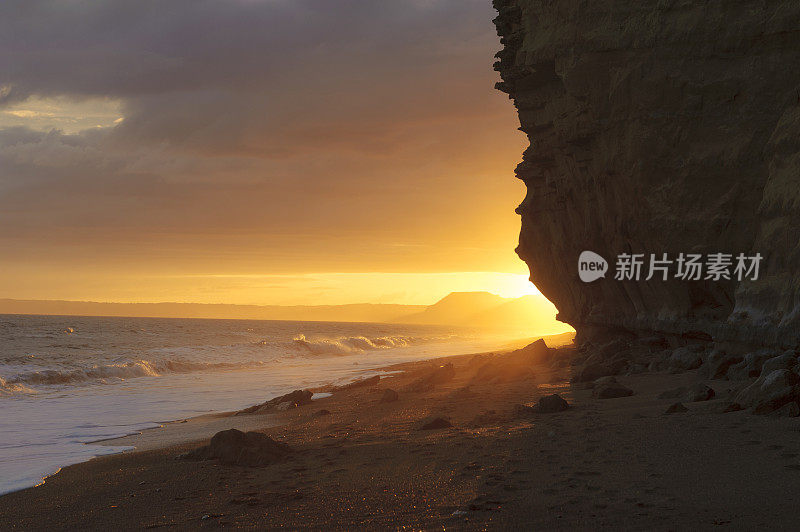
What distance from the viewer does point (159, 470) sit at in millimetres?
7988

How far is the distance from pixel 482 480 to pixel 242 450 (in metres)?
3.45

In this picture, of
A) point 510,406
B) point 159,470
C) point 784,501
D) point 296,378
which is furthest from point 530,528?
point 296,378

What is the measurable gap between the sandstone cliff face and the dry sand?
17.4 feet

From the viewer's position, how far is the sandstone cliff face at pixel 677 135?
42.9 ft

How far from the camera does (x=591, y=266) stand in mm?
21844

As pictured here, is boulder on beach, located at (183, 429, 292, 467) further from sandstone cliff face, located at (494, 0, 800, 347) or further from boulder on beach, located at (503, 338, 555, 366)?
boulder on beach, located at (503, 338, 555, 366)

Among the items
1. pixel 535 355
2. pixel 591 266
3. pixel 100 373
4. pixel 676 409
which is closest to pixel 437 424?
pixel 676 409

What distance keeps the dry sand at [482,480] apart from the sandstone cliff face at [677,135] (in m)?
5.32

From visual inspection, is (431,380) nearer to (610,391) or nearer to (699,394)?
(610,391)

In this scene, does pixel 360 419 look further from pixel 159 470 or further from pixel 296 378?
pixel 296 378

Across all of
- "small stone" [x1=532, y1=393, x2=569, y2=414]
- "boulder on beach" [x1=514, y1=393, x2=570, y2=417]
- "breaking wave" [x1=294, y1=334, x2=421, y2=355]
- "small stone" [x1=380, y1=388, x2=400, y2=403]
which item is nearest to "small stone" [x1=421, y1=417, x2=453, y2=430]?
"boulder on beach" [x1=514, y1=393, x2=570, y2=417]

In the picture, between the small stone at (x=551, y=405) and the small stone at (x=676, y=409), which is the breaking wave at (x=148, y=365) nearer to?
the small stone at (x=551, y=405)

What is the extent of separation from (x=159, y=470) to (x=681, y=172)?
45.5ft

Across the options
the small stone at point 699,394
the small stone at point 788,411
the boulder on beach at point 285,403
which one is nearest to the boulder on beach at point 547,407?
the small stone at point 699,394
